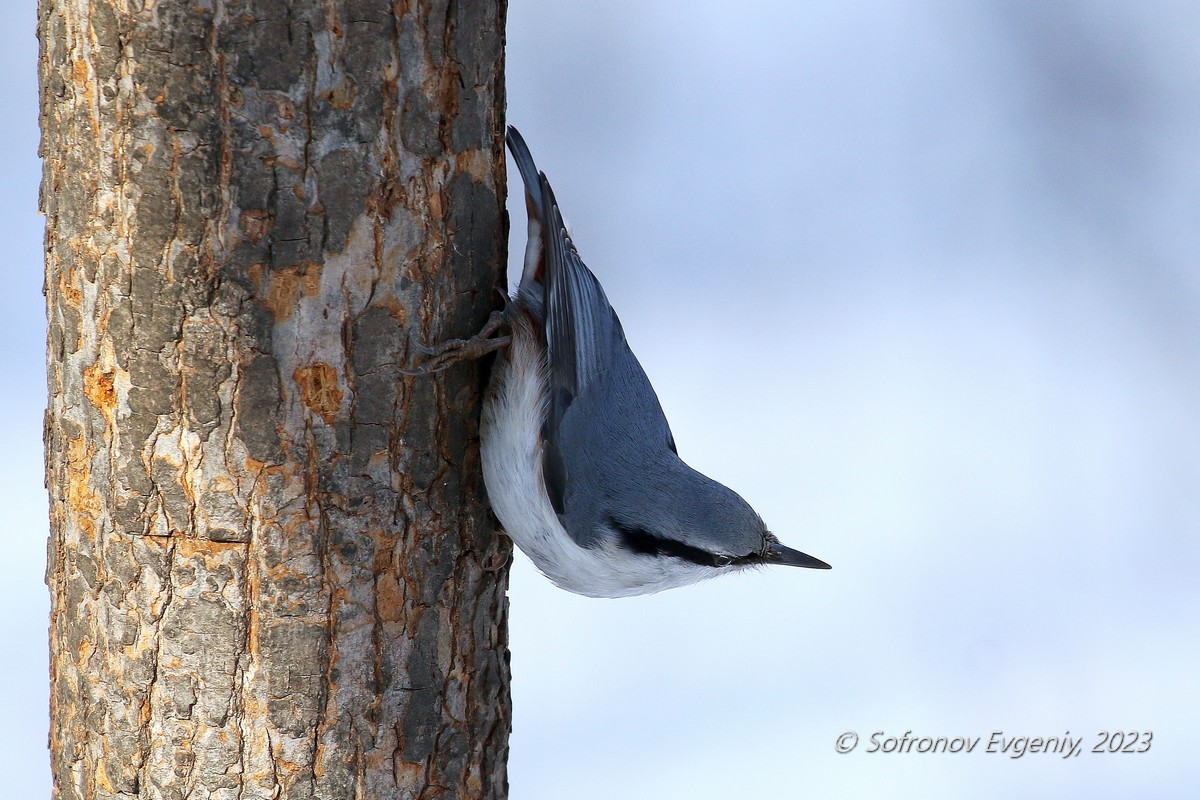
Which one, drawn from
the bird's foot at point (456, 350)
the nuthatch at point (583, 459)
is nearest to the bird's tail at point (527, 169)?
the nuthatch at point (583, 459)

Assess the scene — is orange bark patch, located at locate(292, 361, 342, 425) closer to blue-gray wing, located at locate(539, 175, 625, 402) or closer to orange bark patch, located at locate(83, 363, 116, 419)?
orange bark patch, located at locate(83, 363, 116, 419)

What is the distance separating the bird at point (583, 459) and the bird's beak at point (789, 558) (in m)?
0.01

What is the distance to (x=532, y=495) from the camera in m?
1.60

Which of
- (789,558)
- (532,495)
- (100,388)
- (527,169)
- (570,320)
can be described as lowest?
(789,558)

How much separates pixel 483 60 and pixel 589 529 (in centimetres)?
77

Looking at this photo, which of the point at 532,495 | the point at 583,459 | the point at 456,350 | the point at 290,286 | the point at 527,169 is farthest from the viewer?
the point at 527,169

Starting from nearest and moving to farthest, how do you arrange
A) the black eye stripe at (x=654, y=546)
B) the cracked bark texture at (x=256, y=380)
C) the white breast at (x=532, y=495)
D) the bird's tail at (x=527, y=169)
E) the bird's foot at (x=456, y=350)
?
the cracked bark texture at (x=256, y=380) < the bird's foot at (x=456, y=350) < the white breast at (x=532, y=495) < the black eye stripe at (x=654, y=546) < the bird's tail at (x=527, y=169)

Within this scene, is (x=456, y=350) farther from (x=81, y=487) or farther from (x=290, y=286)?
(x=81, y=487)

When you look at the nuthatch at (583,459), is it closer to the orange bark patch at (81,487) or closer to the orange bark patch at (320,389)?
the orange bark patch at (320,389)

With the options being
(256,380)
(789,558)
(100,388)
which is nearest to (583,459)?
(789,558)

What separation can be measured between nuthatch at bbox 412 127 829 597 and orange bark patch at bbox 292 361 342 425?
27 centimetres

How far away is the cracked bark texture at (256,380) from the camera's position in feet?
4.11

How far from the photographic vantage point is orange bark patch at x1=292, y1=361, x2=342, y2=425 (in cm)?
135

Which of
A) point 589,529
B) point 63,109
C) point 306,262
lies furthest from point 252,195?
point 589,529
